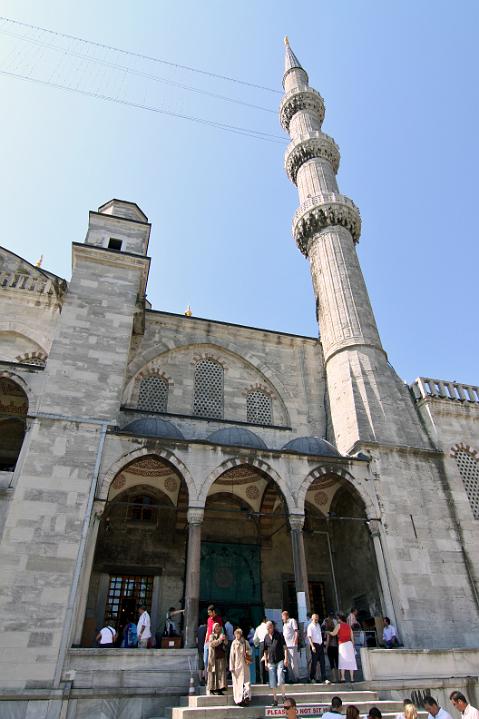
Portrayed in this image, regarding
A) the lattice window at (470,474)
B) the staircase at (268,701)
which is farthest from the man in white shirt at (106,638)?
the lattice window at (470,474)

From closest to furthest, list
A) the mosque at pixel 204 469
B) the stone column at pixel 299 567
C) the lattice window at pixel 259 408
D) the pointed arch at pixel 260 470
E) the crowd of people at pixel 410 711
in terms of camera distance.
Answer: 1. the crowd of people at pixel 410 711
2. the mosque at pixel 204 469
3. the stone column at pixel 299 567
4. the pointed arch at pixel 260 470
5. the lattice window at pixel 259 408

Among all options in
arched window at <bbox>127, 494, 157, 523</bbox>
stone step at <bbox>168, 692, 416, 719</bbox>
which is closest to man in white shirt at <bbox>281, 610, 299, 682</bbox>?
stone step at <bbox>168, 692, 416, 719</bbox>

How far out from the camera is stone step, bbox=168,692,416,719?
664 cm

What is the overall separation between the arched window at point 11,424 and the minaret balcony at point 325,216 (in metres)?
11.7

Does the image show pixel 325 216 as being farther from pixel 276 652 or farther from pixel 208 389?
pixel 276 652

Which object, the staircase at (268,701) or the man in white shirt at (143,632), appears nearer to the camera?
the staircase at (268,701)

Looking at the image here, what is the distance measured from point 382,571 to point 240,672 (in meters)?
5.06

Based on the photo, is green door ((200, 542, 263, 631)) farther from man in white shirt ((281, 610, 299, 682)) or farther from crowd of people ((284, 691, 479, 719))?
crowd of people ((284, 691, 479, 719))

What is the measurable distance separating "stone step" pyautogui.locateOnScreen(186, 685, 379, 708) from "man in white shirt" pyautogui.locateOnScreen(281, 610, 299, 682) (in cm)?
54

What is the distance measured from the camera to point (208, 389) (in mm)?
15453

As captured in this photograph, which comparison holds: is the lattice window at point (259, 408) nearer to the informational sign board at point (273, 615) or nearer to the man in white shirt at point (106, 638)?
the informational sign board at point (273, 615)

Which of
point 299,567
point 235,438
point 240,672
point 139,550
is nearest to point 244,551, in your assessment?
point 139,550

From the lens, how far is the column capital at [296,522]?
11.0 meters

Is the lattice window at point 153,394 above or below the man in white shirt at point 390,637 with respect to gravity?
above
